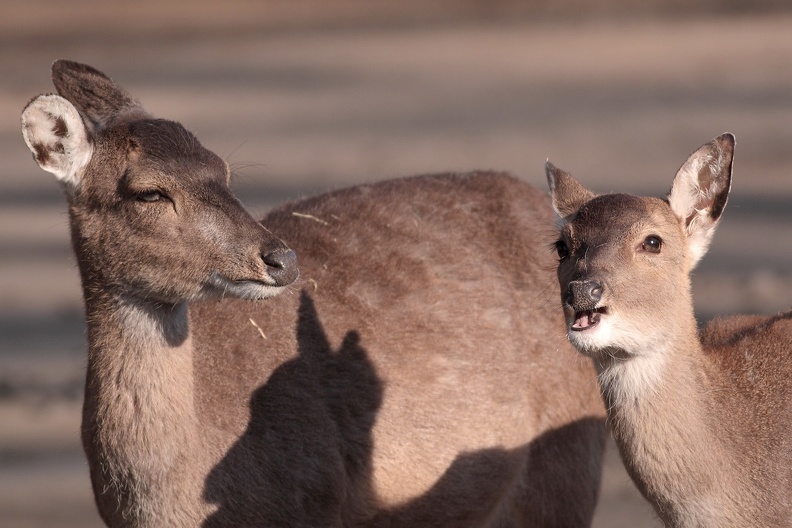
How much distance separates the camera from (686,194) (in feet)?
22.7

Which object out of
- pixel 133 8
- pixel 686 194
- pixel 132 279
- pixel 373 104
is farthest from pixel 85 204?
pixel 133 8

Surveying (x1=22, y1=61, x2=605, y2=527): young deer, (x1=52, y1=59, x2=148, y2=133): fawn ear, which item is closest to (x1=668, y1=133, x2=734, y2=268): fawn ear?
(x1=22, y1=61, x2=605, y2=527): young deer

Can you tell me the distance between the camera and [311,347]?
7.53 meters

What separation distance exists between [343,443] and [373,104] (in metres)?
15.9

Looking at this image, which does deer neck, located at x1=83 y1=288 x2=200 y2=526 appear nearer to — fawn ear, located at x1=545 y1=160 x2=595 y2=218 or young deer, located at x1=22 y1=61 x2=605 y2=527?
young deer, located at x1=22 y1=61 x2=605 y2=527

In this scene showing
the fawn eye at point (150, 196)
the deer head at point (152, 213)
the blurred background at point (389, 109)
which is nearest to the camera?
the deer head at point (152, 213)

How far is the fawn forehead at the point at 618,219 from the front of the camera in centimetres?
657

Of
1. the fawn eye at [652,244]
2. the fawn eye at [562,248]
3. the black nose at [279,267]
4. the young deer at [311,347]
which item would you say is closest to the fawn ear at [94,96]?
the young deer at [311,347]

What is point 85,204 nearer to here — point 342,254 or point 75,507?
point 342,254

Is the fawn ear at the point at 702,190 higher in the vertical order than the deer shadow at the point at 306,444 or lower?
higher

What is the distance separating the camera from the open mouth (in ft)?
20.4

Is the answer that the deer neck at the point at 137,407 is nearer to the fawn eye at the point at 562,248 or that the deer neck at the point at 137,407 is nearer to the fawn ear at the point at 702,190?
the fawn eye at the point at 562,248

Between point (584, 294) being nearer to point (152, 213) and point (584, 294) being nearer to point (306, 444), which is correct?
point (306, 444)

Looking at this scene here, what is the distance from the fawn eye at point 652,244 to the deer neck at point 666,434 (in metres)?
0.41
